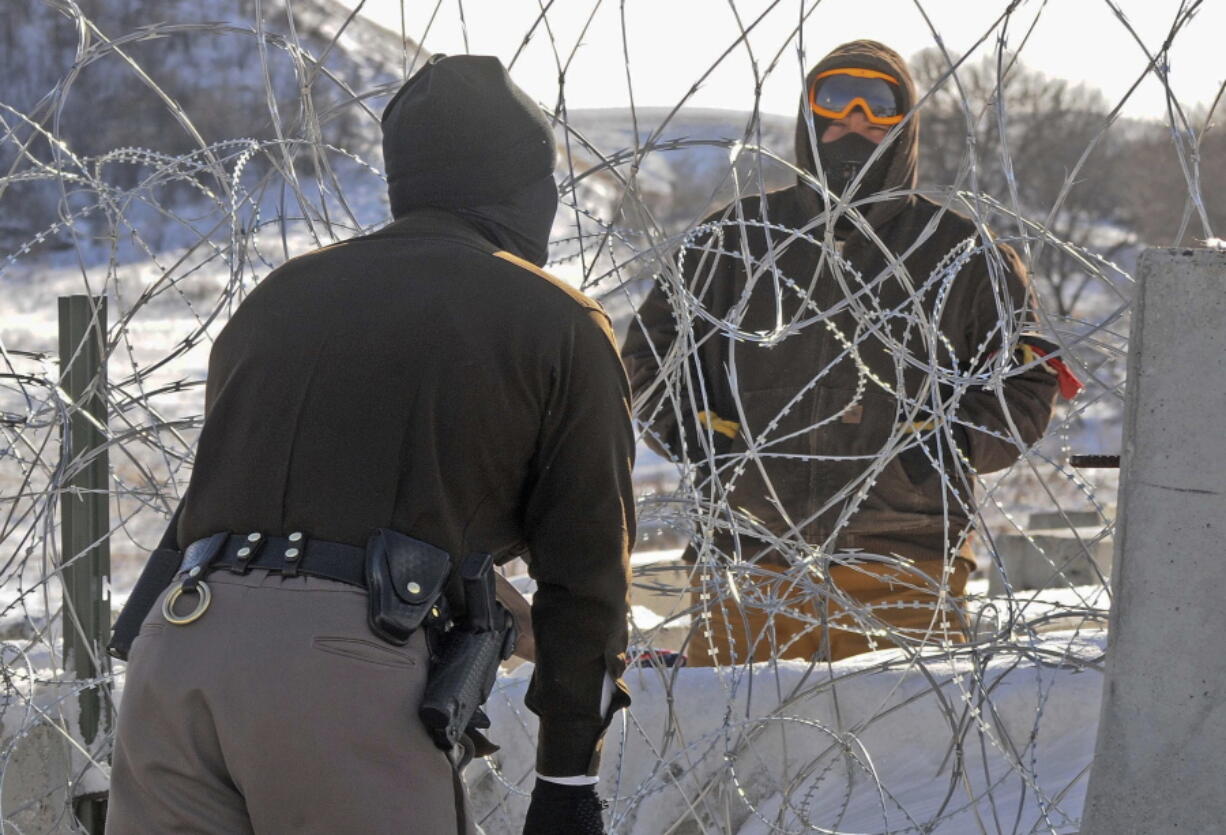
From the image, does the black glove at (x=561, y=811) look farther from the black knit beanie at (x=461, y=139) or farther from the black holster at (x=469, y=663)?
the black knit beanie at (x=461, y=139)

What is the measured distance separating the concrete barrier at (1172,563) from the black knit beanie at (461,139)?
30.2 inches

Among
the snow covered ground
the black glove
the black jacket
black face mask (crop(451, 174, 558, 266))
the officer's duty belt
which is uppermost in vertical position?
black face mask (crop(451, 174, 558, 266))

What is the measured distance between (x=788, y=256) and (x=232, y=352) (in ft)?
6.31

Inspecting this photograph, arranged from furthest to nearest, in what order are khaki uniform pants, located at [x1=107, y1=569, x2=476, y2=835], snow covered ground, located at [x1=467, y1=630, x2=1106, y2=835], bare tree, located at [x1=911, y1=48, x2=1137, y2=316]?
bare tree, located at [x1=911, y1=48, x2=1137, y2=316]
snow covered ground, located at [x1=467, y1=630, x2=1106, y2=835]
khaki uniform pants, located at [x1=107, y1=569, x2=476, y2=835]

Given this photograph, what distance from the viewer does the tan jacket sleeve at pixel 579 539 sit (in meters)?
1.79

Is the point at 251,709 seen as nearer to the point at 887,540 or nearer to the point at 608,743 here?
the point at 608,743

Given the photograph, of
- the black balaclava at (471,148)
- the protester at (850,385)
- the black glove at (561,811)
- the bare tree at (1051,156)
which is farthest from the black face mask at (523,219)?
the bare tree at (1051,156)

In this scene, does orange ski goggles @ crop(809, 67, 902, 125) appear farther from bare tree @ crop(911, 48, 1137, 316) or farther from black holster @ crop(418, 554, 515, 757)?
bare tree @ crop(911, 48, 1137, 316)

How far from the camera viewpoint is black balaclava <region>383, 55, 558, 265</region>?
1.93 meters

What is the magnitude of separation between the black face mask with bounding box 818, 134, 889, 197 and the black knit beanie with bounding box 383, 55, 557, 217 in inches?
67.5

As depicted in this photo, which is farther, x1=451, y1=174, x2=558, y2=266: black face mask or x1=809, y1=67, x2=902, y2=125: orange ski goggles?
x1=809, y1=67, x2=902, y2=125: orange ski goggles

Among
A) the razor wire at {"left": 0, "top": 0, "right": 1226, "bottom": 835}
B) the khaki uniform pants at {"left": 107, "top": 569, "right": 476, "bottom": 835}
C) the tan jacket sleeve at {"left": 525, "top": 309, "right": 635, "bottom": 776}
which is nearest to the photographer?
the khaki uniform pants at {"left": 107, "top": 569, "right": 476, "bottom": 835}

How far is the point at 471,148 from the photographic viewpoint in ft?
6.32

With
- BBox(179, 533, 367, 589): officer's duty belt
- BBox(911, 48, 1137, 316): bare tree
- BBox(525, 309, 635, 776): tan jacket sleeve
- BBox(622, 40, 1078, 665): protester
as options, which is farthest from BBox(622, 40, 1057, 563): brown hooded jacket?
BBox(911, 48, 1137, 316): bare tree
